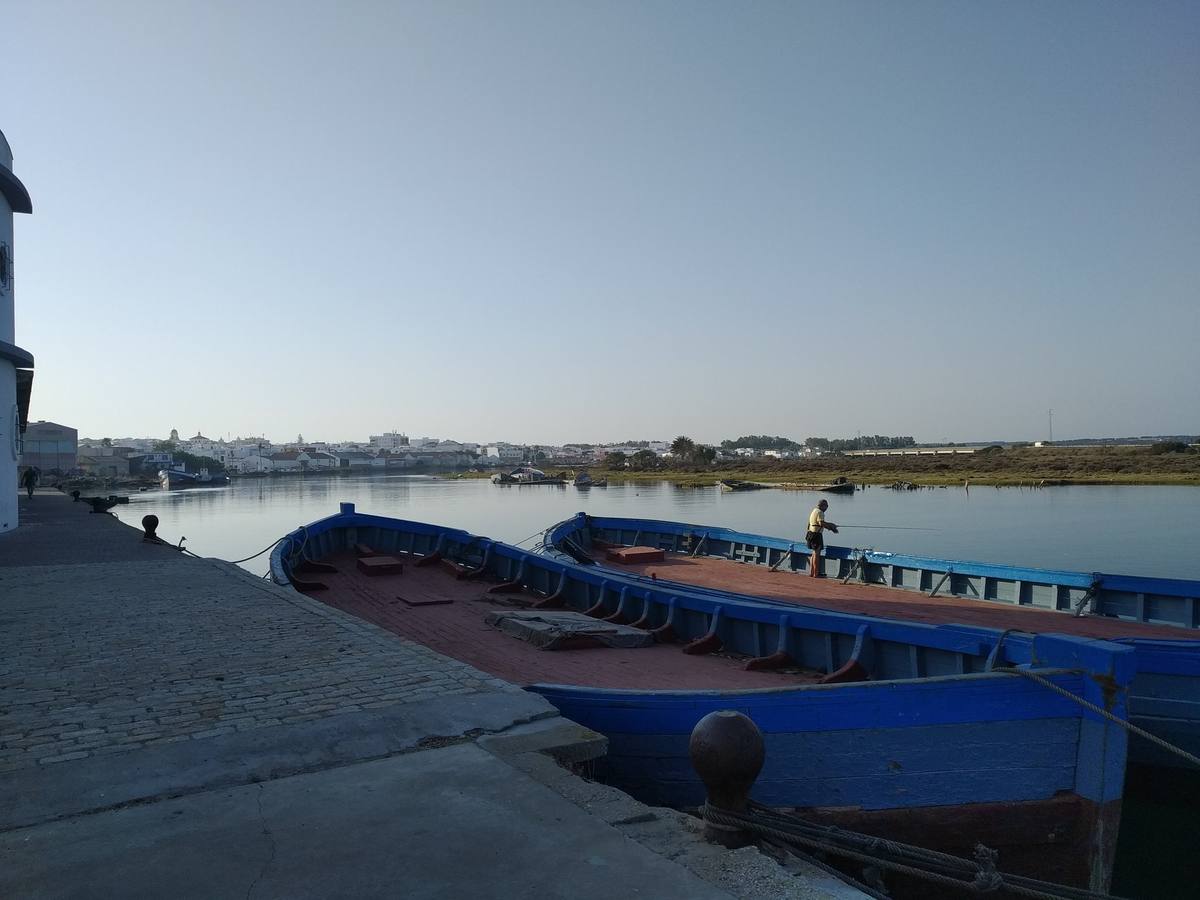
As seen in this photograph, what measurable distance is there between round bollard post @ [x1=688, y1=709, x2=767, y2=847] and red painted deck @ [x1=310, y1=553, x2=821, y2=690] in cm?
234

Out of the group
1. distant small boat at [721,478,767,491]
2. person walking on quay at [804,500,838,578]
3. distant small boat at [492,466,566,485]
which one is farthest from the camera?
distant small boat at [492,466,566,485]

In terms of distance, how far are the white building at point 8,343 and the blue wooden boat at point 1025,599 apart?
12.3 metres

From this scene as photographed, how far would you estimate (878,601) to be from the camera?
10.3 metres

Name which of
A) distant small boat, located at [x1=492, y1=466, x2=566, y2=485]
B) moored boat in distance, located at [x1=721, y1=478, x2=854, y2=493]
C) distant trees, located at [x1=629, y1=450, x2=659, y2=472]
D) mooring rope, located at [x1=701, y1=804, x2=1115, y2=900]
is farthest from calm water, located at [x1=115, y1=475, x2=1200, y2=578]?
distant trees, located at [x1=629, y1=450, x2=659, y2=472]

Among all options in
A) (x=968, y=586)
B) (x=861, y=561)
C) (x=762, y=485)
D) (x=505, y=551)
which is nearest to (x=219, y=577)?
(x=505, y=551)

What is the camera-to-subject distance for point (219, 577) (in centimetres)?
1167

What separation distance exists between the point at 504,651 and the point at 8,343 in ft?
49.8

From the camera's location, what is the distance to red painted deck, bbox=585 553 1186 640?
873cm

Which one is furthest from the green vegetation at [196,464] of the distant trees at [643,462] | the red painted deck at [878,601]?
the red painted deck at [878,601]

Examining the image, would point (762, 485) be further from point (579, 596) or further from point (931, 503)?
point (579, 596)

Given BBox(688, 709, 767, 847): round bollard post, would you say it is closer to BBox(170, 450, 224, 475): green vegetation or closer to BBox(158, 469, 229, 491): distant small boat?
BBox(158, 469, 229, 491): distant small boat

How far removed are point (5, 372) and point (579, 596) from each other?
46.9 feet

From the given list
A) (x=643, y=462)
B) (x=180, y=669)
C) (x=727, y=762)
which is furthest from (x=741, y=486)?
(x=727, y=762)

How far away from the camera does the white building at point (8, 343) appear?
655 inches
